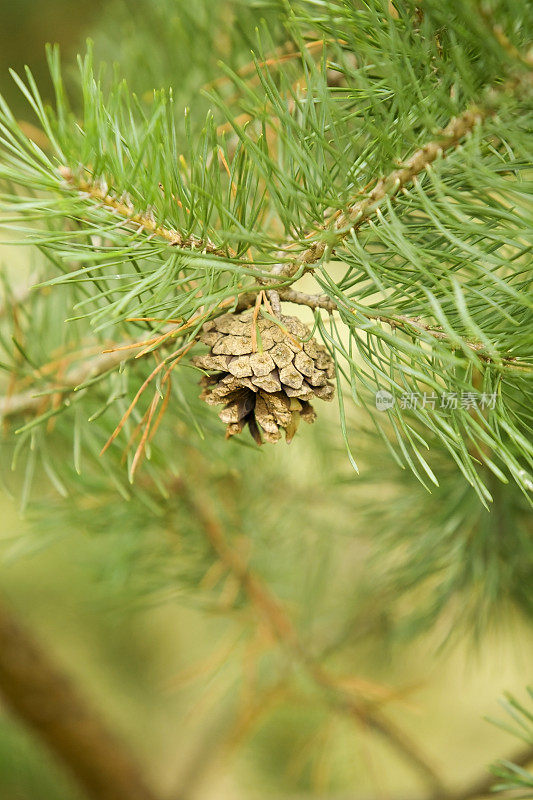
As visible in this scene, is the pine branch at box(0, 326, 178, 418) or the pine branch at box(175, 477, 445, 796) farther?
the pine branch at box(175, 477, 445, 796)

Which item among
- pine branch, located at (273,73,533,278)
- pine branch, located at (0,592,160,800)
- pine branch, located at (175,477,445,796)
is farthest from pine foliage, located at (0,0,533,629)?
pine branch, located at (0,592,160,800)

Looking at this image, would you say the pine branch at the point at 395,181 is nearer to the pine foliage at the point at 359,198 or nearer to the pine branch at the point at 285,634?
the pine foliage at the point at 359,198

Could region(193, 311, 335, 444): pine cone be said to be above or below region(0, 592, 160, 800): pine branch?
above

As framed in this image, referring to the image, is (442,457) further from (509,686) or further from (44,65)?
(509,686)

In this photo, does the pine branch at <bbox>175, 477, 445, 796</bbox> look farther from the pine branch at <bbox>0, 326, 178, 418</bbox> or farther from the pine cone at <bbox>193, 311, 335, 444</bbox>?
the pine cone at <bbox>193, 311, 335, 444</bbox>

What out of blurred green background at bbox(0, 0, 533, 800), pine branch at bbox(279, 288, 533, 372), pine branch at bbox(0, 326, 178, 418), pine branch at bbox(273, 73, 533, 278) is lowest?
blurred green background at bbox(0, 0, 533, 800)

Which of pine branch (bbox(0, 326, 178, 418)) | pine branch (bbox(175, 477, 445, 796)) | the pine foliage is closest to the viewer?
the pine foliage

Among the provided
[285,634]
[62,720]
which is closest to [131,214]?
[285,634]

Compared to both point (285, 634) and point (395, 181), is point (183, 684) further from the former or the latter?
point (395, 181)
